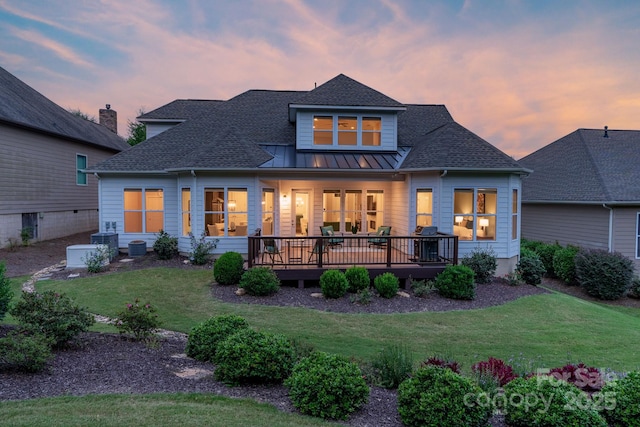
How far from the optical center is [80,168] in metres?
20.1

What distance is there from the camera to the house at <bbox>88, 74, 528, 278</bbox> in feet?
39.7

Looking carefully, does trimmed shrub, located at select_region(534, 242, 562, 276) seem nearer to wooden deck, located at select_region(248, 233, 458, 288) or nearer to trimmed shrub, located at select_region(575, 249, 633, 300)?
trimmed shrub, located at select_region(575, 249, 633, 300)

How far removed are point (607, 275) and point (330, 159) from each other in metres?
10.9

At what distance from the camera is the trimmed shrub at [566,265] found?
1409 cm

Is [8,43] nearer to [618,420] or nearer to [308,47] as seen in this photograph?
[308,47]

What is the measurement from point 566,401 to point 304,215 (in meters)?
11.7

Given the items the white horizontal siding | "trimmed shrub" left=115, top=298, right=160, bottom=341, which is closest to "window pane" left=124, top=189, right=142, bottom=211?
the white horizontal siding

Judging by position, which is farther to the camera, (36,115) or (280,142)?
(36,115)

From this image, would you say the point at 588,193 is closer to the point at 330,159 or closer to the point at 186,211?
the point at 330,159

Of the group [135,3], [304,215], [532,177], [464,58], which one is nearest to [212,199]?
[304,215]

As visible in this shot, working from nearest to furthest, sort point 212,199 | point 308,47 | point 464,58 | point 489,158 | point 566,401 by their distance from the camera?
point 566,401 → point 489,158 → point 212,199 → point 464,58 → point 308,47

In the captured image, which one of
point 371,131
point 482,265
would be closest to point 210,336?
point 482,265

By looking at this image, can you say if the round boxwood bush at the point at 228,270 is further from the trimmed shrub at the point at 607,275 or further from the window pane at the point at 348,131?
the trimmed shrub at the point at 607,275

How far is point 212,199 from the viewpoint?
505 inches
